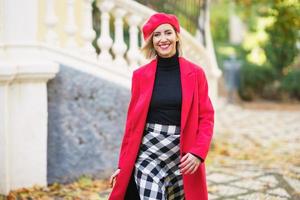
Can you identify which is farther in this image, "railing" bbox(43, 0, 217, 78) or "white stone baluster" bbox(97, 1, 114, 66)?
"white stone baluster" bbox(97, 1, 114, 66)

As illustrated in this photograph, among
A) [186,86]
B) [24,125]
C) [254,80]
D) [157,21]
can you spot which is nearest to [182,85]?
[186,86]

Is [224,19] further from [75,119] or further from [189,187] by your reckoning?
[189,187]

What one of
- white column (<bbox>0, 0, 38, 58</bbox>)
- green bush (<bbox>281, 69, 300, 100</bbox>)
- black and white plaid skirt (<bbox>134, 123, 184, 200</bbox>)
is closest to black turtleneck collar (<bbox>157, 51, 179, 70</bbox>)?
black and white plaid skirt (<bbox>134, 123, 184, 200</bbox>)

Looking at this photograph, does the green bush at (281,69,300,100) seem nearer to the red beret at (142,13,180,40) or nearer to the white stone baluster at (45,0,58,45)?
the white stone baluster at (45,0,58,45)

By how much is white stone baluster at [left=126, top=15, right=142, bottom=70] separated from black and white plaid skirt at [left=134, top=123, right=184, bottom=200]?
7.64ft

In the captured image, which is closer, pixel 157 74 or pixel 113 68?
pixel 157 74

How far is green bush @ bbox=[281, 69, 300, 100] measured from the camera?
47.4ft

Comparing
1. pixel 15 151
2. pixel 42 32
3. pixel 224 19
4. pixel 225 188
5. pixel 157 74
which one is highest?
pixel 224 19

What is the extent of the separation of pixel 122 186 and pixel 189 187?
0.40 m

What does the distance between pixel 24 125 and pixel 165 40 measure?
2117 mm

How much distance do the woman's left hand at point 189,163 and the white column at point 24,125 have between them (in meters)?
2.13

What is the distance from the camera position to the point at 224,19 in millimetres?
27484

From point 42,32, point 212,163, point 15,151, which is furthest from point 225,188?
point 42,32

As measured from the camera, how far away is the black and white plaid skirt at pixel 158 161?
285 centimetres
